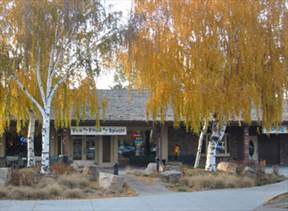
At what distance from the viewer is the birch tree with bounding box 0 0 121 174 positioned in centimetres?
1784

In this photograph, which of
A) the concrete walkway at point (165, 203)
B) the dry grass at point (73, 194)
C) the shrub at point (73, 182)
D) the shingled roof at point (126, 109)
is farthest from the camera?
the shingled roof at point (126, 109)

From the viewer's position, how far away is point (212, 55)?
731 inches

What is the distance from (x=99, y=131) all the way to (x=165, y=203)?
1615 centimetres

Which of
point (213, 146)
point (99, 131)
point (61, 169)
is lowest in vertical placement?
point (61, 169)

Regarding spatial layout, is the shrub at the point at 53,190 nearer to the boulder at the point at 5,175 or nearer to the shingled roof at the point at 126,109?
the boulder at the point at 5,175

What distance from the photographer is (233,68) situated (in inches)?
740

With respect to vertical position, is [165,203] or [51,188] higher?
[51,188]

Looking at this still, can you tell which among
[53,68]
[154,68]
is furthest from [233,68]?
[53,68]

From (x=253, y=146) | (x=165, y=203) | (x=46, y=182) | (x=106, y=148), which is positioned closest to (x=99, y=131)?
(x=106, y=148)

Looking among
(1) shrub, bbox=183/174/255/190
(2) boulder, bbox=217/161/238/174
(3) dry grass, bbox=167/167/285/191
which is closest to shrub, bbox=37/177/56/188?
(3) dry grass, bbox=167/167/285/191

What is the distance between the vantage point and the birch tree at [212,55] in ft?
60.4

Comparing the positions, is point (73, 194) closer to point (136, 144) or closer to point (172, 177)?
point (172, 177)

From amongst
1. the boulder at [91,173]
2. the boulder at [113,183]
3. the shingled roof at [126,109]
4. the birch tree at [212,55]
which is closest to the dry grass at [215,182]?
the boulder at [113,183]

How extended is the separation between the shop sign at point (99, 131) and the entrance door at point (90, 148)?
8.07 feet
